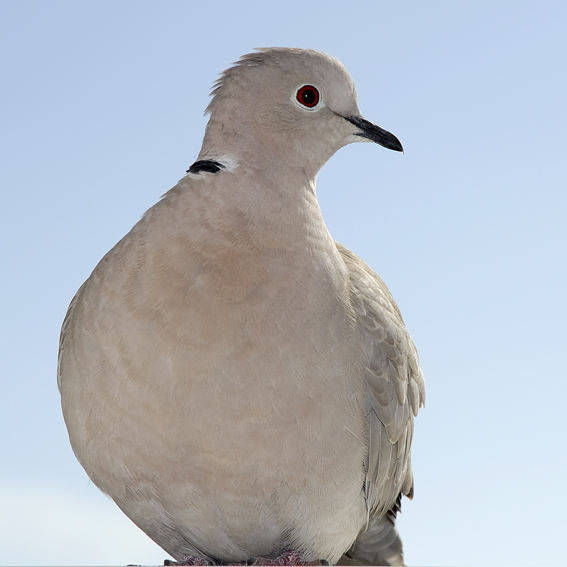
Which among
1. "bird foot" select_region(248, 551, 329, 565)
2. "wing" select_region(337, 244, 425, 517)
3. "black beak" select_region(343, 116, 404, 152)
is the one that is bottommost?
"bird foot" select_region(248, 551, 329, 565)

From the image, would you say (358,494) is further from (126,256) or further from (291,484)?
(126,256)

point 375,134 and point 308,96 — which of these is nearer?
point 308,96

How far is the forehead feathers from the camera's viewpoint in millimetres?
4496

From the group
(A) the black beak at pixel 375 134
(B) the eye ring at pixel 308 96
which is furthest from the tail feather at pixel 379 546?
(B) the eye ring at pixel 308 96

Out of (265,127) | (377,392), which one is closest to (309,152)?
(265,127)

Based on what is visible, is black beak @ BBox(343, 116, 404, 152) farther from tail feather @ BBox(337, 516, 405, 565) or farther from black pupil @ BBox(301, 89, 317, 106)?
tail feather @ BBox(337, 516, 405, 565)

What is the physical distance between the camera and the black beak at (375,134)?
4824 mm

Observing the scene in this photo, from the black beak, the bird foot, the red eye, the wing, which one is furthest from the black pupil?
the bird foot

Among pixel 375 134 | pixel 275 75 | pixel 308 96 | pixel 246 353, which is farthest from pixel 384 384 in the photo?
pixel 275 75

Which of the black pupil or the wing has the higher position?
the black pupil

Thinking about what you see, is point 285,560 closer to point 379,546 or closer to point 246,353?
point 379,546

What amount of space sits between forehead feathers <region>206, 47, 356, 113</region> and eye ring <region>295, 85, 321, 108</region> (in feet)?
0.10

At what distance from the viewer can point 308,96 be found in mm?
4660

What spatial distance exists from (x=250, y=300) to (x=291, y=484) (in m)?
0.96
